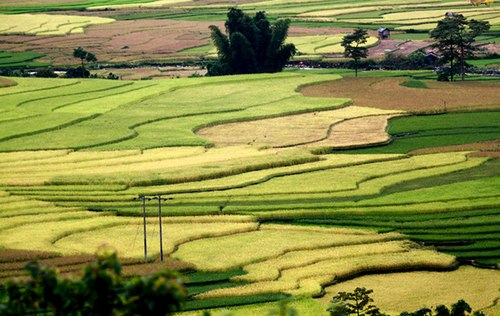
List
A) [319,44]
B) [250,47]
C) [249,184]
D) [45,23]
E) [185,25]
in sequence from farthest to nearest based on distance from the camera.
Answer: [45,23]
[185,25]
[319,44]
[250,47]
[249,184]

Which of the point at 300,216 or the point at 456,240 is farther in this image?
the point at 300,216

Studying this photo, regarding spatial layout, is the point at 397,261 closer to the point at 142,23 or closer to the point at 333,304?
the point at 333,304

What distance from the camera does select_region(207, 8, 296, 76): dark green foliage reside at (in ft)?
286

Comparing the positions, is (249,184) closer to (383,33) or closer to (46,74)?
(46,74)

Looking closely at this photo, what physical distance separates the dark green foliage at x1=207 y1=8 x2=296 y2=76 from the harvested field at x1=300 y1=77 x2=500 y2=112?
10.3 meters

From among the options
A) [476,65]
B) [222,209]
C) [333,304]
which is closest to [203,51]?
[476,65]

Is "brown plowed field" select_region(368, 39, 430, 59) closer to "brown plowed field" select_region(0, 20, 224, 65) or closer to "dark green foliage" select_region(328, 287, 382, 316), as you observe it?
"brown plowed field" select_region(0, 20, 224, 65)

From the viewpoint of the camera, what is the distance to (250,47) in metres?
88.5

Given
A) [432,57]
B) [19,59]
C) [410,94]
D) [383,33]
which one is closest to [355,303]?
[410,94]

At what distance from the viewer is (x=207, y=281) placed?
32844mm

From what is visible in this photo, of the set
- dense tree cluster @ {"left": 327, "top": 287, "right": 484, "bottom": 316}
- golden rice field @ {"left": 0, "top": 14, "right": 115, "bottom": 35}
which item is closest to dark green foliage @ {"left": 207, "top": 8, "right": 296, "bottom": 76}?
golden rice field @ {"left": 0, "top": 14, "right": 115, "bottom": 35}

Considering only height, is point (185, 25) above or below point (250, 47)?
below

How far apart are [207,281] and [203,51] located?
2851 inches

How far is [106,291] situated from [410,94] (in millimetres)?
59749
